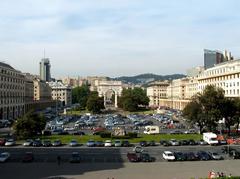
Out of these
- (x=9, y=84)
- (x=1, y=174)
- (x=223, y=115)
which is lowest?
(x=1, y=174)

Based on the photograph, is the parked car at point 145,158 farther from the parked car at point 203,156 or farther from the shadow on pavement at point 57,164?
the parked car at point 203,156

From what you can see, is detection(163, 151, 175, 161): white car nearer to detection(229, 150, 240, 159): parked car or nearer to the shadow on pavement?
the shadow on pavement

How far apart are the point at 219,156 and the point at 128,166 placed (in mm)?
13043

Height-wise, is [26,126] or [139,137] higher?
[26,126]

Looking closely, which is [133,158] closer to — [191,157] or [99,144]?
[191,157]

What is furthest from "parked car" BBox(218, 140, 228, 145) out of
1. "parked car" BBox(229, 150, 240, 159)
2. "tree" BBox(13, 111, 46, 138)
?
"tree" BBox(13, 111, 46, 138)

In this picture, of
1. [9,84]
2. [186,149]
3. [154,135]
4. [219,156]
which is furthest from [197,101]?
[9,84]

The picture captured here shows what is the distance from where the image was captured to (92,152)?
183ft

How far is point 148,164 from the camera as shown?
46.4 metres

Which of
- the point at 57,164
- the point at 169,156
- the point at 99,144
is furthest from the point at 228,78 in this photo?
the point at 57,164

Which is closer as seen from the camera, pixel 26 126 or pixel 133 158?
pixel 133 158

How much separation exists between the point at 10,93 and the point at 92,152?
7043 cm

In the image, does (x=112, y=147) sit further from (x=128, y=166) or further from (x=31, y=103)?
(x=31, y=103)

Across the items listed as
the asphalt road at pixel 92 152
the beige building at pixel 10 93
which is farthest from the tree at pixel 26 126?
the beige building at pixel 10 93
